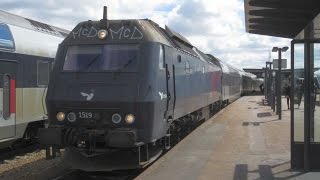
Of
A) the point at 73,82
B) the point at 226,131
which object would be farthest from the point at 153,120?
the point at 226,131

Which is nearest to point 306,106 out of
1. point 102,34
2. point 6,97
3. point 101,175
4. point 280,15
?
point 280,15

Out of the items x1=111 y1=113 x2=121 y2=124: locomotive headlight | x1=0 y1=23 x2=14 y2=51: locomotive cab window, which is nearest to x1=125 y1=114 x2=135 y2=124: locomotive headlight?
x1=111 y1=113 x2=121 y2=124: locomotive headlight

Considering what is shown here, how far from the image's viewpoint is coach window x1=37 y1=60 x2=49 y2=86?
13.9 meters

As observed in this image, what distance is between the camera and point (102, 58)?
10.4m

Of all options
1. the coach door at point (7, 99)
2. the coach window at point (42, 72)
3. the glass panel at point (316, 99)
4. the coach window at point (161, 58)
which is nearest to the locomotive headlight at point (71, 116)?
the coach window at point (161, 58)

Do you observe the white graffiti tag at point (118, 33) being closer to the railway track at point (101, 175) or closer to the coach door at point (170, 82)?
the coach door at point (170, 82)

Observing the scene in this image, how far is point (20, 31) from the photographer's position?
13195 millimetres

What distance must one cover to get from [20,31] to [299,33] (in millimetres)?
6713

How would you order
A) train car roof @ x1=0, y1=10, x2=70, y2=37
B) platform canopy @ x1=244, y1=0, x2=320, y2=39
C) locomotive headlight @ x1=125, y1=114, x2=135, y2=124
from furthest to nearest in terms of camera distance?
1. train car roof @ x1=0, y1=10, x2=70, y2=37
2. locomotive headlight @ x1=125, y1=114, x2=135, y2=124
3. platform canopy @ x1=244, y1=0, x2=320, y2=39

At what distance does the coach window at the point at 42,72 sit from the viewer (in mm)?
Answer: 13866

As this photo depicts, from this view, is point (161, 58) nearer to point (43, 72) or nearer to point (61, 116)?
point (61, 116)

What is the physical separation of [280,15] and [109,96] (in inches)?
132

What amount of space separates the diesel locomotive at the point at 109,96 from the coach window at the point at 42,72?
3324mm

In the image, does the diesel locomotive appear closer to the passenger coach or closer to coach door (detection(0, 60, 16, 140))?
coach door (detection(0, 60, 16, 140))
